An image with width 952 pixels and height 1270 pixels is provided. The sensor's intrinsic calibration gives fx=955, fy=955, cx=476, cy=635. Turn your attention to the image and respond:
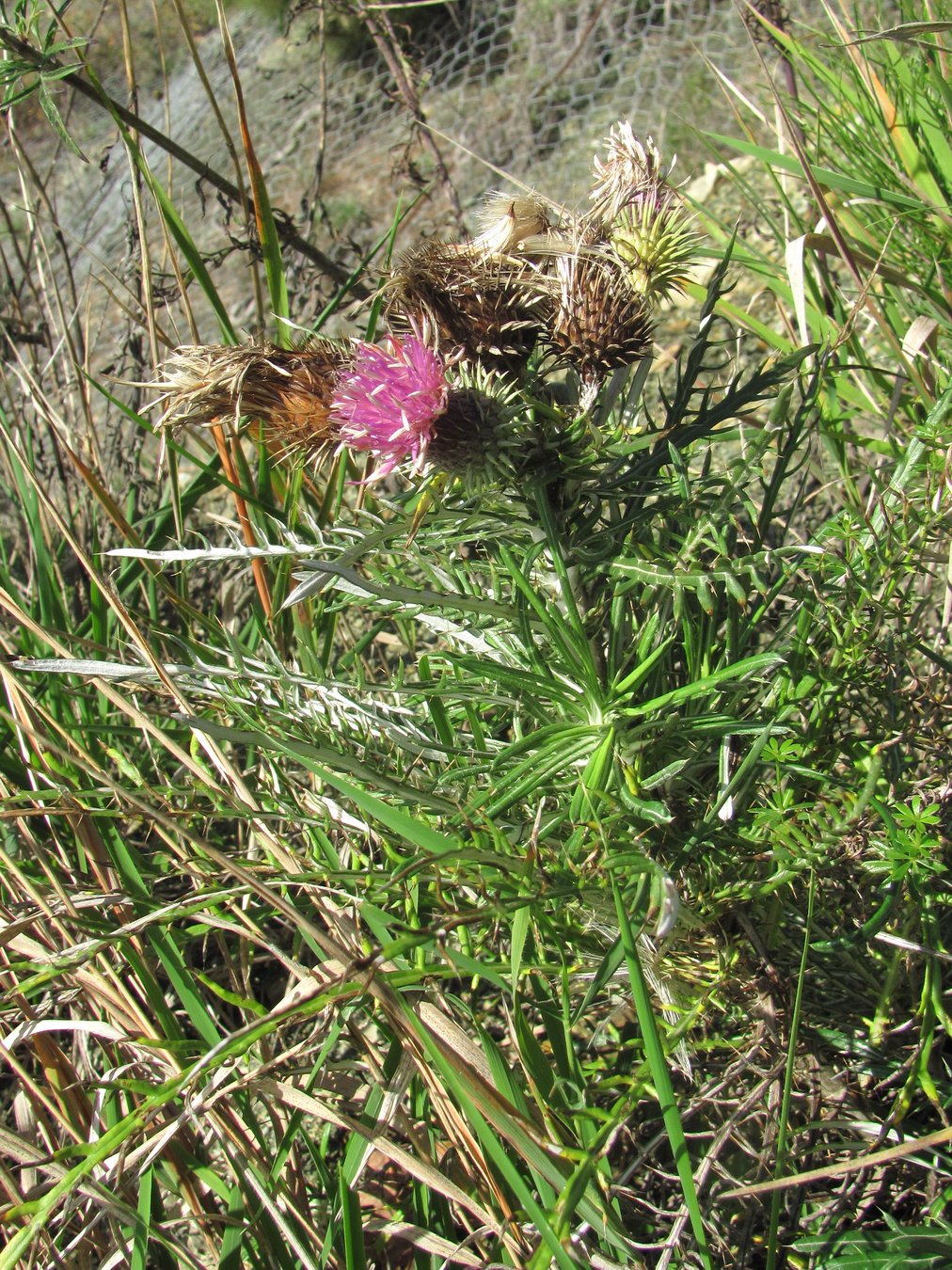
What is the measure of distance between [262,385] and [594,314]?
0.90 ft

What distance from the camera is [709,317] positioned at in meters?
0.80

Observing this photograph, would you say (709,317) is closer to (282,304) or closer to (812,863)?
(812,863)

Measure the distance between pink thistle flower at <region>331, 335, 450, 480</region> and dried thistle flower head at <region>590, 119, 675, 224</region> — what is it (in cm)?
23

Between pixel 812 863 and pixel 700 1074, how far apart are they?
0.39m

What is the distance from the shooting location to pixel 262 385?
2.57 ft

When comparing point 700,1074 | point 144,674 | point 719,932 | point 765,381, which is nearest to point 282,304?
point 144,674

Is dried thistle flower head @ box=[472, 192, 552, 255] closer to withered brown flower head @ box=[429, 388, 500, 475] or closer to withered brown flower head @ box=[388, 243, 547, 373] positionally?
withered brown flower head @ box=[388, 243, 547, 373]

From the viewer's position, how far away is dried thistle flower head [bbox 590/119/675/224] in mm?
792

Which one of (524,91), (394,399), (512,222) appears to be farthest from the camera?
(524,91)

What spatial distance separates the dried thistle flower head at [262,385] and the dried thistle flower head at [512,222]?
0.50 feet

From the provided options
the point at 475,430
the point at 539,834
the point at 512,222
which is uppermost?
the point at 512,222

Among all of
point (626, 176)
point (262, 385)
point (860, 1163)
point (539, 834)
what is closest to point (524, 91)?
point (626, 176)

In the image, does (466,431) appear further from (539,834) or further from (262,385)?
(539,834)

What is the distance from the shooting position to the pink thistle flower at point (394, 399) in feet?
2.24
